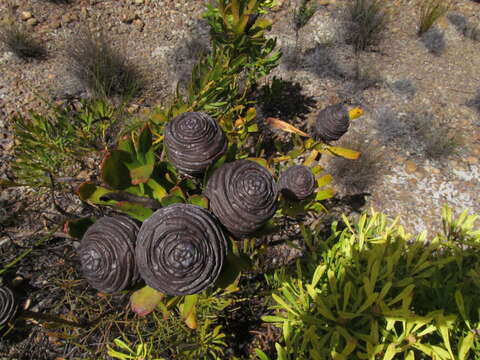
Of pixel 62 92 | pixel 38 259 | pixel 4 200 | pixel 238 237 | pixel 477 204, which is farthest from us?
pixel 62 92

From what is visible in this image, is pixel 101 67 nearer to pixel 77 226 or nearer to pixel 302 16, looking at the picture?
pixel 302 16

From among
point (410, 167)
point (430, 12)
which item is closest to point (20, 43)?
point (410, 167)

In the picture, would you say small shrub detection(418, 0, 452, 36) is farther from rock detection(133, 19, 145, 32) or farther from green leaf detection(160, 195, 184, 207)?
green leaf detection(160, 195, 184, 207)

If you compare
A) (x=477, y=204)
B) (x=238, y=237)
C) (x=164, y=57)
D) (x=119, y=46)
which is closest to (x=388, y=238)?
(x=238, y=237)

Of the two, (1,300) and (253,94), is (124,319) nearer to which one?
(1,300)

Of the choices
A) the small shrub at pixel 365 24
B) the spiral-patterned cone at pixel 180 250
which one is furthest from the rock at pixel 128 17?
the spiral-patterned cone at pixel 180 250
